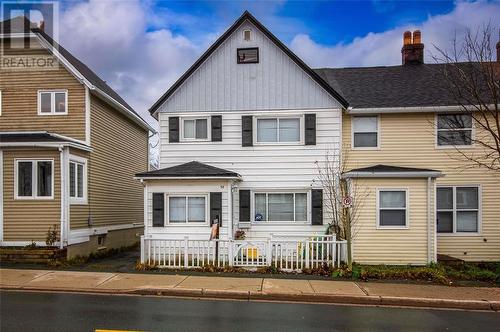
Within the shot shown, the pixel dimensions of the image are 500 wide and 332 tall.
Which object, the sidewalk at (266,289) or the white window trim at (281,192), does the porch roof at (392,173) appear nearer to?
the white window trim at (281,192)

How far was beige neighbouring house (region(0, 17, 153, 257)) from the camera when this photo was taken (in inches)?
526

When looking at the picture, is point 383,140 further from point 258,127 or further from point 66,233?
point 66,233

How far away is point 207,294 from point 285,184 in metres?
6.10

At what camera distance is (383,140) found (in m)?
14.8

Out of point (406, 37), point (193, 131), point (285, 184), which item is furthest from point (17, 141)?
point (406, 37)

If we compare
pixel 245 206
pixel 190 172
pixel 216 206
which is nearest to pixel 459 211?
pixel 245 206

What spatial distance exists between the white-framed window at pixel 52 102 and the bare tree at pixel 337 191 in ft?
31.2

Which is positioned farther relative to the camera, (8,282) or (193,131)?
(193,131)

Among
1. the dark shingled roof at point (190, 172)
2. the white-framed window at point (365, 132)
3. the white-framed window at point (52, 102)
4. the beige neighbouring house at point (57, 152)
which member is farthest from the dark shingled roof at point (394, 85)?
the white-framed window at point (52, 102)

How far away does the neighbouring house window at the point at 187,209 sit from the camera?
13.9 metres

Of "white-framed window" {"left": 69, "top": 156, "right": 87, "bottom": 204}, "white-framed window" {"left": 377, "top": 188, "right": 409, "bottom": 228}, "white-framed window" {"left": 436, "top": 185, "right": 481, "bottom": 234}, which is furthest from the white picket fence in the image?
"white-framed window" {"left": 436, "top": 185, "right": 481, "bottom": 234}

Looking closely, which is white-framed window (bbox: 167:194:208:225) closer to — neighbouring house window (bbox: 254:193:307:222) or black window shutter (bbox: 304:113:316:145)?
neighbouring house window (bbox: 254:193:307:222)

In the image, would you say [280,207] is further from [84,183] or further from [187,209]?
[84,183]

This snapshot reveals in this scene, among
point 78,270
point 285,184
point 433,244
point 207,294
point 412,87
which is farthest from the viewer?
point 412,87
